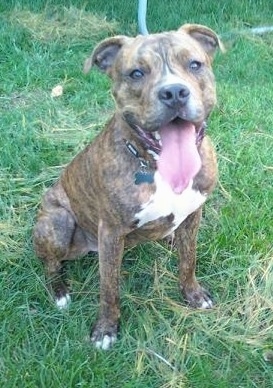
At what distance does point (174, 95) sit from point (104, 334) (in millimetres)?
1306

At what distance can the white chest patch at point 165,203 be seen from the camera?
9.88 ft

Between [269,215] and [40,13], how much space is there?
3439 mm

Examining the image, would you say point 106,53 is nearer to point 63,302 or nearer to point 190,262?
point 190,262

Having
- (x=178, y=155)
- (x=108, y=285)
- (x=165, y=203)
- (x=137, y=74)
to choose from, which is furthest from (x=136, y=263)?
(x=137, y=74)

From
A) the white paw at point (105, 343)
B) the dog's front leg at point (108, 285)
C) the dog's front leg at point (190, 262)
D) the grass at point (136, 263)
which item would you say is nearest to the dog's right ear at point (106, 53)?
the dog's front leg at point (108, 285)

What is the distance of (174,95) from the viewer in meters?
2.65

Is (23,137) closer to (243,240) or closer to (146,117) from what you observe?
(243,240)

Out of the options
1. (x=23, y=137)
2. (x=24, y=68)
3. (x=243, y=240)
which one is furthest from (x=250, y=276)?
(x=24, y=68)

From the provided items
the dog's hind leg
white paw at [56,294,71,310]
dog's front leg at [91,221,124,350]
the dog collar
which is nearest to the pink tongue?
the dog collar

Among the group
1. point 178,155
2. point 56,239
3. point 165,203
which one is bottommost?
point 56,239

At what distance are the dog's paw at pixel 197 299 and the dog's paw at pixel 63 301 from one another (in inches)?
23.8

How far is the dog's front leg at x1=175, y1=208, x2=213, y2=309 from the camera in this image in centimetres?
339

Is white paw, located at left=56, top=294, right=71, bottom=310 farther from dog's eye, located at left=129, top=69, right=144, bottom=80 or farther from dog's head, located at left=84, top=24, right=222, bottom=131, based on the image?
dog's eye, located at left=129, top=69, right=144, bottom=80

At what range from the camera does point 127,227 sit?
3.10 metres
